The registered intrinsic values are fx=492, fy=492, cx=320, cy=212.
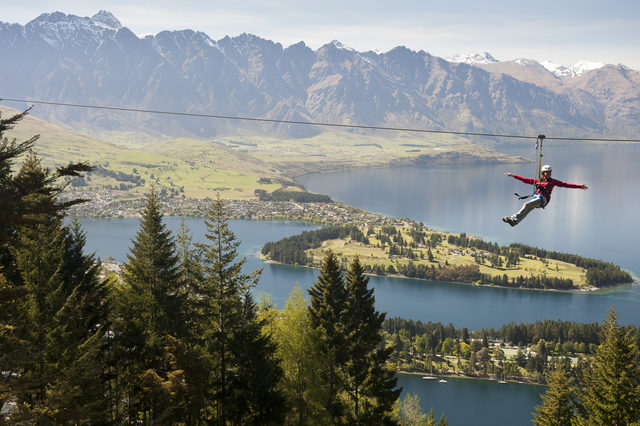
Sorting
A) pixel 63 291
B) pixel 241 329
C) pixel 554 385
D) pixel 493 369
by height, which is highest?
pixel 63 291

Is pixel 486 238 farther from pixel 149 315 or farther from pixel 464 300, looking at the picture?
pixel 149 315

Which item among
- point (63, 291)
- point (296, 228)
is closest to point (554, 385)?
point (63, 291)

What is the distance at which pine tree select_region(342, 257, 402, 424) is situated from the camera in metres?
18.8

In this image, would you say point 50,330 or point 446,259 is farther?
point 446,259

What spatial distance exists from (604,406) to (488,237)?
97.5 meters

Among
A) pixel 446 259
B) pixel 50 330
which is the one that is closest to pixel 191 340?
pixel 50 330

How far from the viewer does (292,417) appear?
18469 millimetres

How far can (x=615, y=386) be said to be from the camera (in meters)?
16.7

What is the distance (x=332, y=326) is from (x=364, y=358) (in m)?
1.82

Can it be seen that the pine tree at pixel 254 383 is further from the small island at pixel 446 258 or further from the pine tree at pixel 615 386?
the small island at pixel 446 258

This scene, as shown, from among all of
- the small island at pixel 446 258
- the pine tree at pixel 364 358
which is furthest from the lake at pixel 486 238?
the pine tree at pixel 364 358

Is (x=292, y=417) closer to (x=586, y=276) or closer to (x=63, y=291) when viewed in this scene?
(x=63, y=291)

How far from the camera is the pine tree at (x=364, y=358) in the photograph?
18781mm

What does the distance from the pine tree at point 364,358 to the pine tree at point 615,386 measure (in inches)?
274
